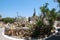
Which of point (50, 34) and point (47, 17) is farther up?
point (47, 17)

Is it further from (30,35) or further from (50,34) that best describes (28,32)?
(50,34)

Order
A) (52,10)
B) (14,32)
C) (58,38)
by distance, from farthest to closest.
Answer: (52,10) → (14,32) → (58,38)

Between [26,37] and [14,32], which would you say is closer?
[26,37]

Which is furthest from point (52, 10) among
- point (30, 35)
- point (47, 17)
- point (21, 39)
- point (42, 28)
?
point (21, 39)

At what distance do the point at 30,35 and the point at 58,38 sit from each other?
3882 millimetres

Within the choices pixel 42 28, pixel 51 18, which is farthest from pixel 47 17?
pixel 42 28

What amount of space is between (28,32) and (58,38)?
180 inches

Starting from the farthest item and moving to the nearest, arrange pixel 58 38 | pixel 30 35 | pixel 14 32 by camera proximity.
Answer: pixel 14 32, pixel 30 35, pixel 58 38

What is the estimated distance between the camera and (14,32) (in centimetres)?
2077

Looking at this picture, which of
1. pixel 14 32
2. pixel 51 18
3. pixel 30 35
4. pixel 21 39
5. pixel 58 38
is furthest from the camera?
pixel 51 18

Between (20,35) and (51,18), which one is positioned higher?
(51,18)

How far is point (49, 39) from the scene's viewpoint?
675 inches

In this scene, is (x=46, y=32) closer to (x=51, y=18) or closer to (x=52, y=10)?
(x=51, y=18)

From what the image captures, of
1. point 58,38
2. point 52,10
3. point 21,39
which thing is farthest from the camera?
point 52,10
